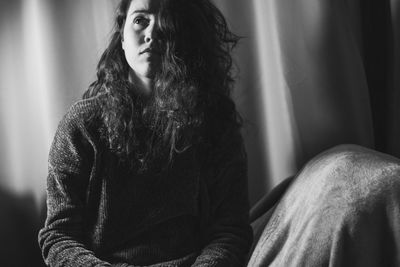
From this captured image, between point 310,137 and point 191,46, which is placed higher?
point 191,46

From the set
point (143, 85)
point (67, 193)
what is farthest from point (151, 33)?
point (67, 193)

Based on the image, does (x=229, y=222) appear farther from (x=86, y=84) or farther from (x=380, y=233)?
(x=86, y=84)

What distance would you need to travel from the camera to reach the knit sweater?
1245mm

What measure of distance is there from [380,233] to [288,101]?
0.70 m

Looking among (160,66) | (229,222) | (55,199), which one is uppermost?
(160,66)

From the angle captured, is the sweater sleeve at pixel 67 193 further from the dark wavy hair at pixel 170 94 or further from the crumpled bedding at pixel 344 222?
the crumpled bedding at pixel 344 222

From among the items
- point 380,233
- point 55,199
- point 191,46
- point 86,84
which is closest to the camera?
point 380,233

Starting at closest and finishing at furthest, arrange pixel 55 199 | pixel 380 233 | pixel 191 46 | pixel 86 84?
pixel 380 233
pixel 55 199
pixel 191 46
pixel 86 84

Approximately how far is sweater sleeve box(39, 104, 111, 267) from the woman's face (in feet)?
0.61

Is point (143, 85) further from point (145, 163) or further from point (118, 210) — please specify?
point (118, 210)

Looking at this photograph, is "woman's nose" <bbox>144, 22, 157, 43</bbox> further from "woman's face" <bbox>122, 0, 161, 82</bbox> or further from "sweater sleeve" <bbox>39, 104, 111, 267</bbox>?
"sweater sleeve" <bbox>39, 104, 111, 267</bbox>

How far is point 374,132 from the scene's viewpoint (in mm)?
1813

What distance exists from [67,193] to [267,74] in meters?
0.79

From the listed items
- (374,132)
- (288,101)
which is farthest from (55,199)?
(374,132)
